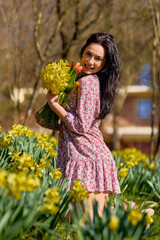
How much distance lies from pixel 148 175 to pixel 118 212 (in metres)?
2.40

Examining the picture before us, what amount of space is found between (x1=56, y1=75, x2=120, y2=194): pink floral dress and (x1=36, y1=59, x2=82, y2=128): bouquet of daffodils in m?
0.10

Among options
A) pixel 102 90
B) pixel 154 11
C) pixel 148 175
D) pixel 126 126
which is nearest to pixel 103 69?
pixel 102 90

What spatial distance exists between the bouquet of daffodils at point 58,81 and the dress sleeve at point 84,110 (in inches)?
3.6

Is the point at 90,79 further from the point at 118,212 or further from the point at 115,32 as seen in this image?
the point at 115,32

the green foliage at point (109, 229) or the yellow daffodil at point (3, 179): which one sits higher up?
the yellow daffodil at point (3, 179)

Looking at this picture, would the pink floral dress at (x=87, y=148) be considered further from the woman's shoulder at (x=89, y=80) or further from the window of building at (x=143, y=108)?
the window of building at (x=143, y=108)

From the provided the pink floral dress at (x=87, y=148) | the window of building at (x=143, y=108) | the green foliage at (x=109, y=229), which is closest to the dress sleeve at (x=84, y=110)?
the pink floral dress at (x=87, y=148)

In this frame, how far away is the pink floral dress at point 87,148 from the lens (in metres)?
2.59

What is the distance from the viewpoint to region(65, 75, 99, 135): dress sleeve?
259 cm

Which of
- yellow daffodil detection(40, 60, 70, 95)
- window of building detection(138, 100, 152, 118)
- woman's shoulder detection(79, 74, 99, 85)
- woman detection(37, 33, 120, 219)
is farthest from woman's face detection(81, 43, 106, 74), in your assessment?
window of building detection(138, 100, 152, 118)

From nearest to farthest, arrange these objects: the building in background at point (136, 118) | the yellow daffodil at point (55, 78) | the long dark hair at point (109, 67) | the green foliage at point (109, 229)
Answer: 1. the green foliage at point (109, 229)
2. the yellow daffodil at point (55, 78)
3. the long dark hair at point (109, 67)
4. the building in background at point (136, 118)

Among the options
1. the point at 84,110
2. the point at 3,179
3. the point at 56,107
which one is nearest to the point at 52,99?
the point at 56,107

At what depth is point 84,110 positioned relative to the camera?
8.53 ft

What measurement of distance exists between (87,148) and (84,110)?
0.29 m
